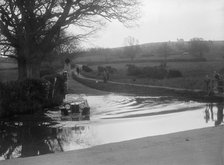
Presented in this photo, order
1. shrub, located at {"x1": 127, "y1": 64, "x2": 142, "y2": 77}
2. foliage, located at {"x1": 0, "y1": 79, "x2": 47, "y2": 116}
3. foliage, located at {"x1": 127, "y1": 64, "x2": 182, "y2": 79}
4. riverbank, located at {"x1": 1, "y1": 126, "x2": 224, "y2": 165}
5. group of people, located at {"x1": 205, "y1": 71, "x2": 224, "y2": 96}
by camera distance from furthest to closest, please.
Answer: shrub, located at {"x1": 127, "y1": 64, "x2": 142, "y2": 77}, foliage, located at {"x1": 127, "y1": 64, "x2": 182, "y2": 79}, group of people, located at {"x1": 205, "y1": 71, "x2": 224, "y2": 96}, foliage, located at {"x1": 0, "y1": 79, "x2": 47, "y2": 116}, riverbank, located at {"x1": 1, "y1": 126, "x2": 224, "y2": 165}

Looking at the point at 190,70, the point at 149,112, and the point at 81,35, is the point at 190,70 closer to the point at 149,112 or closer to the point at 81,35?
the point at 81,35

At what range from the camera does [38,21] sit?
21.6 m

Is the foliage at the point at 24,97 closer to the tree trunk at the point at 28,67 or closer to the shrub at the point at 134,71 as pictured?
the tree trunk at the point at 28,67

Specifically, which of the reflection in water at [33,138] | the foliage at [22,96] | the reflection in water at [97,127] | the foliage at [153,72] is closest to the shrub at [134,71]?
the foliage at [153,72]

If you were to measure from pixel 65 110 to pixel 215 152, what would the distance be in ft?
25.3

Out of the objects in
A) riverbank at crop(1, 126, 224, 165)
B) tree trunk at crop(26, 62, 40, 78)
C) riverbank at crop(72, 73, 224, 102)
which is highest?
tree trunk at crop(26, 62, 40, 78)

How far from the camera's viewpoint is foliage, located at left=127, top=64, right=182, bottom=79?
108 feet

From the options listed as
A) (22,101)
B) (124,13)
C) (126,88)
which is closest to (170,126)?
(22,101)

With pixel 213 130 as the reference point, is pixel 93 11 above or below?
above

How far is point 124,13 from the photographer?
73.0 feet

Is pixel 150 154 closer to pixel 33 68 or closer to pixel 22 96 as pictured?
pixel 22 96

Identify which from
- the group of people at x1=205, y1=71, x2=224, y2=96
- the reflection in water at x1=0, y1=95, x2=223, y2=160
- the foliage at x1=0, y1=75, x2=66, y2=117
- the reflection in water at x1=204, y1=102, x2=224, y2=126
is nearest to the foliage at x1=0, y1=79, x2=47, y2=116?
the foliage at x1=0, y1=75, x2=66, y2=117

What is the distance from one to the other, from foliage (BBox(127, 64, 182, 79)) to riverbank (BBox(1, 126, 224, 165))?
23629 millimetres

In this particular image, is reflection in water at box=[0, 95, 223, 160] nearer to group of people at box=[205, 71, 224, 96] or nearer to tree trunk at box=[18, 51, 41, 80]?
group of people at box=[205, 71, 224, 96]
